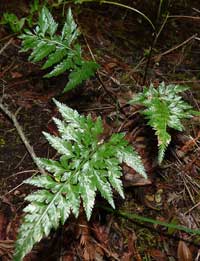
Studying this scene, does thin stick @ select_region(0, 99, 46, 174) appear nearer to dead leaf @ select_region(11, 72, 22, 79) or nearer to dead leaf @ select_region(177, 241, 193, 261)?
dead leaf @ select_region(11, 72, 22, 79)

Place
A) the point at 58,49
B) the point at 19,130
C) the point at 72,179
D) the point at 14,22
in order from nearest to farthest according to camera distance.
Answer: the point at 72,179
the point at 58,49
the point at 19,130
the point at 14,22

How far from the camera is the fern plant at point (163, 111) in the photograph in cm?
198

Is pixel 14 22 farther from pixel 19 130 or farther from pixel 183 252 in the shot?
pixel 183 252

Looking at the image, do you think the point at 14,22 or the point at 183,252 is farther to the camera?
the point at 14,22

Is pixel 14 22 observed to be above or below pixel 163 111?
above

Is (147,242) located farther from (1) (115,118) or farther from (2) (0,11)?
(2) (0,11)

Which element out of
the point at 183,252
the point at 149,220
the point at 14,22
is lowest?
the point at 183,252

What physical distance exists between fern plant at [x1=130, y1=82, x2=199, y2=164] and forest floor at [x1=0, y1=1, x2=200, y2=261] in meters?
0.41

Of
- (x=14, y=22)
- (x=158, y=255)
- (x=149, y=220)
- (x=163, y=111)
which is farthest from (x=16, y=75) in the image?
(x=158, y=255)

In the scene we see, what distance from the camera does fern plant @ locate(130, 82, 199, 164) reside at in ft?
6.50

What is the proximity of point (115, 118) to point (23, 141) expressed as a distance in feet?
2.36

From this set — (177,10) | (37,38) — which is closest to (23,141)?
(37,38)

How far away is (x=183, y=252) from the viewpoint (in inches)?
86.4

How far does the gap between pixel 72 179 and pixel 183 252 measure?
0.88 metres
